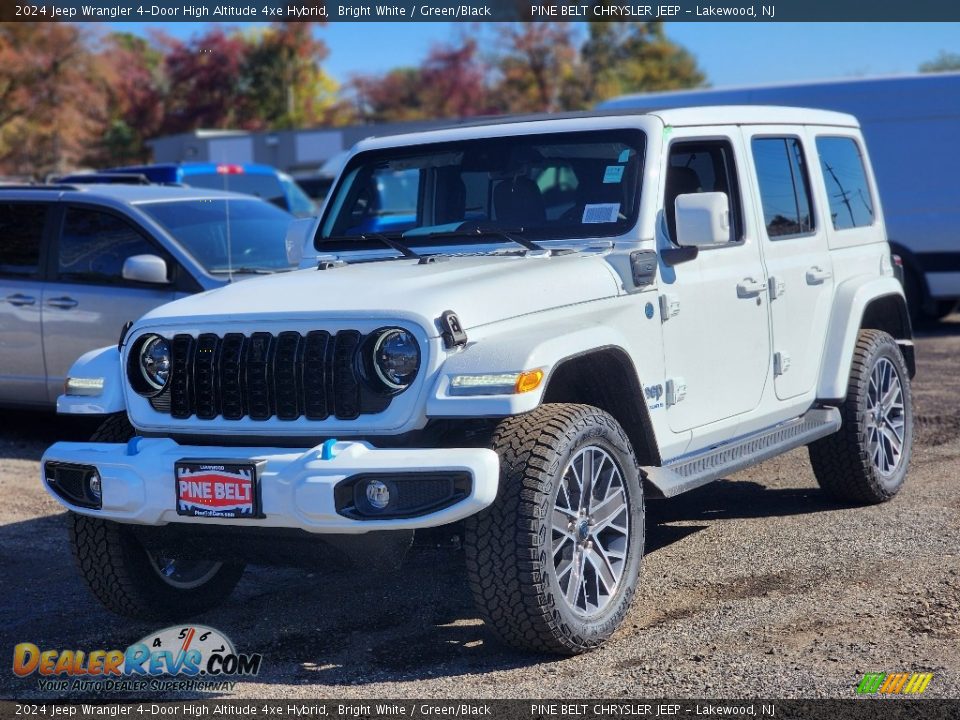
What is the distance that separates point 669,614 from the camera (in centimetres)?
495

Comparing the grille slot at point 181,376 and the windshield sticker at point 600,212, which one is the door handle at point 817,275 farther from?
the grille slot at point 181,376

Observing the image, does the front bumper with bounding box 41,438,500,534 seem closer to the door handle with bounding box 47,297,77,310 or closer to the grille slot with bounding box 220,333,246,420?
the grille slot with bounding box 220,333,246,420

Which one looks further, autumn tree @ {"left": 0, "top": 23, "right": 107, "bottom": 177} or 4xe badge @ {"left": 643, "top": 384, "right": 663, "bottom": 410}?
autumn tree @ {"left": 0, "top": 23, "right": 107, "bottom": 177}

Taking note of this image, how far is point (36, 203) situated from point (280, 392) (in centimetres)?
535

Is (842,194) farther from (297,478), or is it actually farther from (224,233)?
(224,233)

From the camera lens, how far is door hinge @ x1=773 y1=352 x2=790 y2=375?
6012 mm

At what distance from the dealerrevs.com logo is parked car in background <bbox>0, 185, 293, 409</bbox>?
12.4ft

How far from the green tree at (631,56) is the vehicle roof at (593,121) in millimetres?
45167

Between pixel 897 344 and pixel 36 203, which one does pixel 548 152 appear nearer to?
pixel 897 344

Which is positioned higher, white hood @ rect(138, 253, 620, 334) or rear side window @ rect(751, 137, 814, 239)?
rear side window @ rect(751, 137, 814, 239)

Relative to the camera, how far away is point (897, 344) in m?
7.21

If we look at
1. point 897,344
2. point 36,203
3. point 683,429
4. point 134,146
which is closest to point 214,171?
point 36,203

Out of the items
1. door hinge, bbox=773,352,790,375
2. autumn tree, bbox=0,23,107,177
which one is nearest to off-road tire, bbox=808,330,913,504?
door hinge, bbox=773,352,790,375

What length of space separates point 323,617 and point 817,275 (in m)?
3.05
